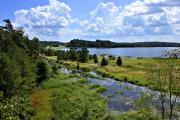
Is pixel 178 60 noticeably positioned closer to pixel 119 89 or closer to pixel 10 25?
pixel 119 89

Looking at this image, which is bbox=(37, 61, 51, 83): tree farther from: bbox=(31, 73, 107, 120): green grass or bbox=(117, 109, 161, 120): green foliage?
bbox=(117, 109, 161, 120): green foliage

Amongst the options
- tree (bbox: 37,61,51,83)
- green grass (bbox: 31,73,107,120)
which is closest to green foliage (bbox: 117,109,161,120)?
green grass (bbox: 31,73,107,120)

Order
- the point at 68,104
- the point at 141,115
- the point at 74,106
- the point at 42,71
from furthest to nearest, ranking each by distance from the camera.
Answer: the point at 42,71 < the point at 68,104 < the point at 74,106 < the point at 141,115

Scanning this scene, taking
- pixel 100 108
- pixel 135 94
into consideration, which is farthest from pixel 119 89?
pixel 100 108

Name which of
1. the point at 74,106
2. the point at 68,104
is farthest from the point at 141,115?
the point at 68,104

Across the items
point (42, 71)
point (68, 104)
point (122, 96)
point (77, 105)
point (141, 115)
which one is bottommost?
point (122, 96)

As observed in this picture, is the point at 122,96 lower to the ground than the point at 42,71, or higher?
lower

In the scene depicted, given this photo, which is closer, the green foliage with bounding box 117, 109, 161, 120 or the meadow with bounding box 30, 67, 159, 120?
the green foliage with bounding box 117, 109, 161, 120

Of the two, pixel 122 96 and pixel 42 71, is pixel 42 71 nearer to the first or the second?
pixel 42 71

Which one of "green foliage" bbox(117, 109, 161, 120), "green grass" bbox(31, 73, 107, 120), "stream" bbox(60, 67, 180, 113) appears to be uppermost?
"green foliage" bbox(117, 109, 161, 120)

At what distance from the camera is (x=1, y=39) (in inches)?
2975

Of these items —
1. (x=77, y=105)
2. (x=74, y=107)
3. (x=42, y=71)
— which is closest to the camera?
(x=74, y=107)

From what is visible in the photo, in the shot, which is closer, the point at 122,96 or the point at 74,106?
the point at 74,106

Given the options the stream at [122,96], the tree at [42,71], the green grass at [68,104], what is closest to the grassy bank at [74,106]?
the green grass at [68,104]
